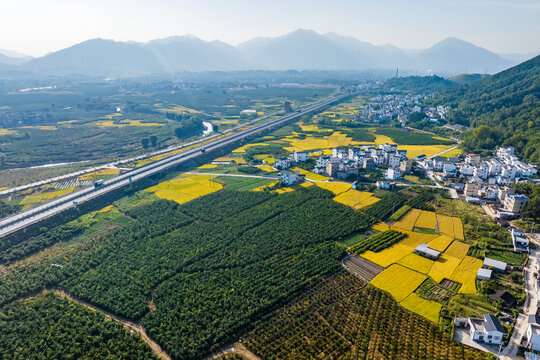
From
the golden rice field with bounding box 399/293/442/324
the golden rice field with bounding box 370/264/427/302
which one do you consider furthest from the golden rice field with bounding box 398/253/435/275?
the golden rice field with bounding box 399/293/442/324

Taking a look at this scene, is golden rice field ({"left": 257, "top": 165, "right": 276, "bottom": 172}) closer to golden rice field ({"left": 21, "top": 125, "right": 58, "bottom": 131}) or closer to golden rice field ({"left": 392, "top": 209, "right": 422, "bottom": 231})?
golden rice field ({"left": 392, "top": 209, "right": 422, "bottom": 231})

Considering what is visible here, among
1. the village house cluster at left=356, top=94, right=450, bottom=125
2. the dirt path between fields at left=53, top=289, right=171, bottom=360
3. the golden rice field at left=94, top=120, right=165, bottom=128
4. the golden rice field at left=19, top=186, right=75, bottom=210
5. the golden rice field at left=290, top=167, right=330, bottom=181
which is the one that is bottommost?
the dirt path between fields at left=53, top=289, right=171, bottom=360

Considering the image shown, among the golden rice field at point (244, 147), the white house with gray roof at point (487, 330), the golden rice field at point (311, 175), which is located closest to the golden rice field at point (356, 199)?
the golden rice field at point (311, 175)

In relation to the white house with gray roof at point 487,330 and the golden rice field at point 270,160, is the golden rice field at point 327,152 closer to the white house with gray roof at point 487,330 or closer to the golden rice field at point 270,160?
the golden rice field at point 270,160

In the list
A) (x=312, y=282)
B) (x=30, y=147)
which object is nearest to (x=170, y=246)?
(x=312, y=282)

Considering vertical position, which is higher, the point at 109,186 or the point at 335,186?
the point at 335,186

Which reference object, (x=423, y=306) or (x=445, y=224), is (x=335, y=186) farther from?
(x=423, y=306)

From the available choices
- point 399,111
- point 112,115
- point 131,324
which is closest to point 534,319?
point 131,324
